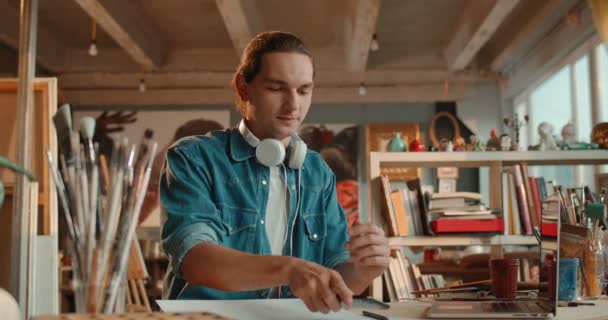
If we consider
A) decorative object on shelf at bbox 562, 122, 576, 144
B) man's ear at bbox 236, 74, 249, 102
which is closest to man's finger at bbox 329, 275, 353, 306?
man's ear at bbox 236, 74, 249, 102

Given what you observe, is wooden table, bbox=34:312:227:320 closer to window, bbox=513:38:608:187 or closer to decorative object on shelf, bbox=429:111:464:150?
window, bbox=513:38:608:187

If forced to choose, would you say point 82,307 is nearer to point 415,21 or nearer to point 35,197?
point 35,197

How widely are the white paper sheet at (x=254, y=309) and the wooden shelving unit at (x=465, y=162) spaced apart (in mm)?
2365

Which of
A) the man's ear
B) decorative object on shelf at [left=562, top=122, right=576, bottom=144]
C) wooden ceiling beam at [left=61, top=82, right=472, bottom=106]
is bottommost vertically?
the man's ear

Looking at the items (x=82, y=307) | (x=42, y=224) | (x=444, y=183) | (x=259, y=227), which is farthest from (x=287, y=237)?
(x=444, y=183)

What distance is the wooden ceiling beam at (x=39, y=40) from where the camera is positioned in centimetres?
614

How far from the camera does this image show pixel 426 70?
7.79 meters

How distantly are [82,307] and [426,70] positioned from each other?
717 cm

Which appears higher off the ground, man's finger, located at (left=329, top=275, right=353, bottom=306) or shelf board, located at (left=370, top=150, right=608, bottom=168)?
shelf board, located at (left=370, top=150, right=608, bottom=168)

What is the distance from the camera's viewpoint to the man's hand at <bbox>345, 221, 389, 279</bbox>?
1406 millimetres

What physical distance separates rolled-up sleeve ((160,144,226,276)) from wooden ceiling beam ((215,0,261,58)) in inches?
144

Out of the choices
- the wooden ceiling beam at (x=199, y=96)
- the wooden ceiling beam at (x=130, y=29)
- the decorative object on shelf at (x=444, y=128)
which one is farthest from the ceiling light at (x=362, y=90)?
the wooden ceiling beam at (x=130, y=29)

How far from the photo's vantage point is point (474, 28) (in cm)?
595

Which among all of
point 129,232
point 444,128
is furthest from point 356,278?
point 444,128
